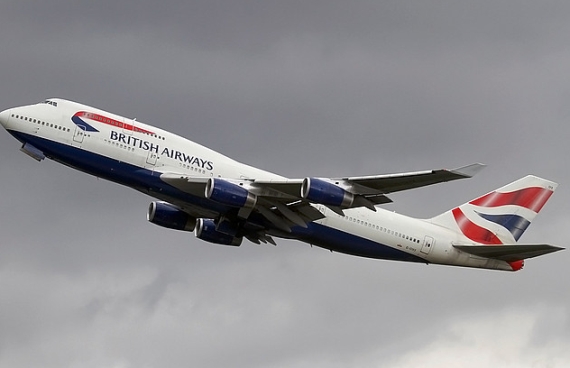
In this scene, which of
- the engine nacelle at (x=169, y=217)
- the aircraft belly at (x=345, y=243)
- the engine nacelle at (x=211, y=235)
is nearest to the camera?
the aircraft belly at (x=345, y=243)

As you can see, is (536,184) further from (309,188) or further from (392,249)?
(309,188)

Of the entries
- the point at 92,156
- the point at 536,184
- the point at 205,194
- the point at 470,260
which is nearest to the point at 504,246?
the point at 470,260

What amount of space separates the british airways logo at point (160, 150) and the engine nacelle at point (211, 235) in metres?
5.57

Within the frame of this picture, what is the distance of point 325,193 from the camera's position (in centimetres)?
6306

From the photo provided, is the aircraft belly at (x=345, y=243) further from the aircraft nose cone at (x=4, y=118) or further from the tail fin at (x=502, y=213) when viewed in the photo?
the aircraft nose cone at (x=4, y=118)

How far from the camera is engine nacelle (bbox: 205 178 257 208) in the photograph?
6388 centimetres

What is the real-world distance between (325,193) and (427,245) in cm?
1203

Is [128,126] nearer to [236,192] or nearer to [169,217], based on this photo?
[236,192]

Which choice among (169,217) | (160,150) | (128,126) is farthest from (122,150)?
(169,217)

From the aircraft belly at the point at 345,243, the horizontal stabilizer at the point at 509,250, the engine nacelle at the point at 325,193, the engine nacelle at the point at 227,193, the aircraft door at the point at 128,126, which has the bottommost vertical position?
the aircraft belly at the point at 345,243

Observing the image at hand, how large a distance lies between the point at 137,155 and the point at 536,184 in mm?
27740

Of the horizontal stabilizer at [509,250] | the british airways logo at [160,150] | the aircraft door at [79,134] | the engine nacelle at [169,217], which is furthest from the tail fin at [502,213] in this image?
the aircraft door at [79,134]

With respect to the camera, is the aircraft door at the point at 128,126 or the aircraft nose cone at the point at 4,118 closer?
the aircraft nose cone at the point at 4,118

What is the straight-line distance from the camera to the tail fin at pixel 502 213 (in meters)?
75.7
